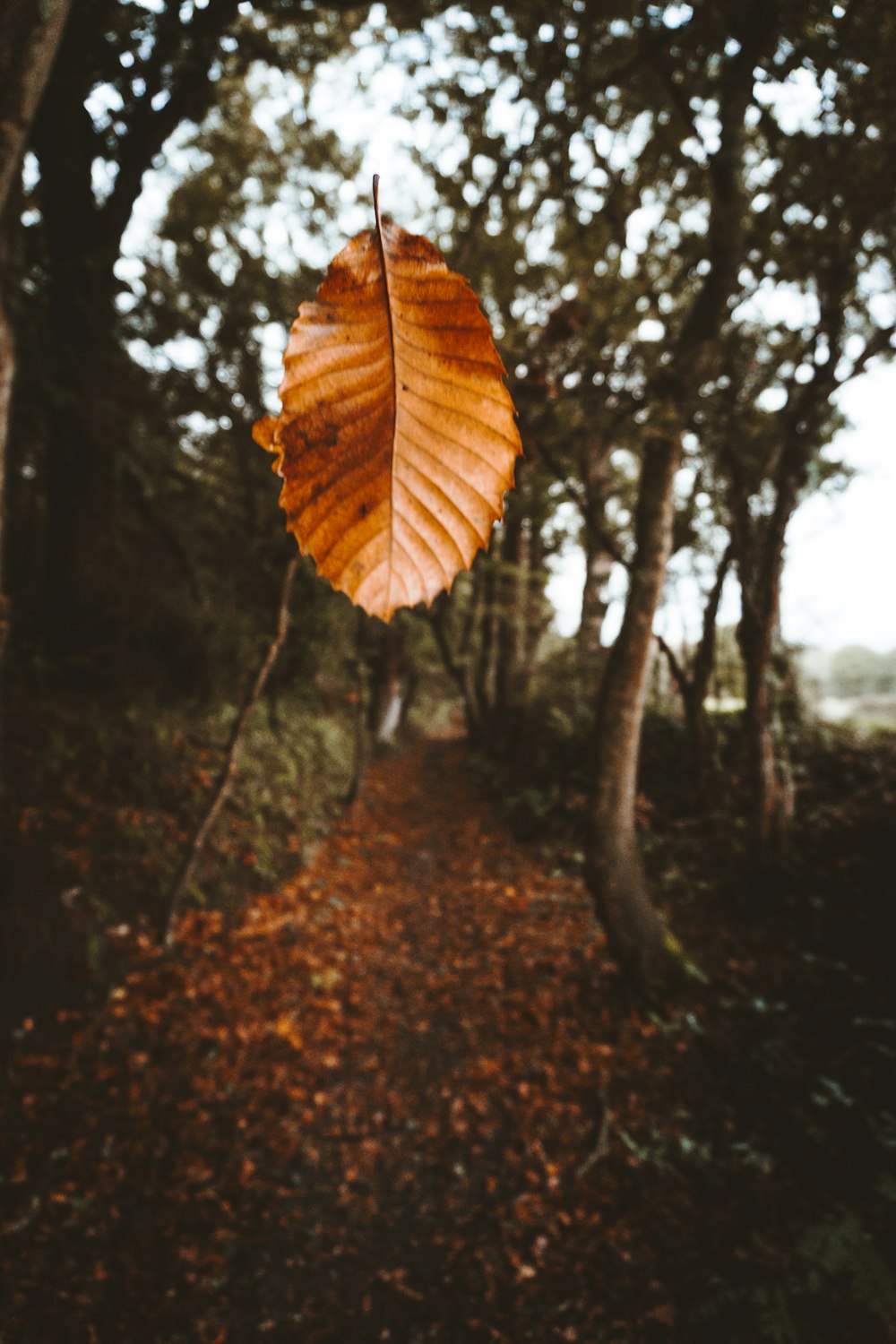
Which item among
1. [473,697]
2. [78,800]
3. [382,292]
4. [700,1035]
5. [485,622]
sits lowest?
[700,1035]

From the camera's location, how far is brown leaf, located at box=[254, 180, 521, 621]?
0.52 meters

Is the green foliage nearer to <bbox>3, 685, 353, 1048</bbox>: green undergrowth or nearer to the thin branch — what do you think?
<bbox>3, 685, 353, 1048</bbox>: green undergrowth

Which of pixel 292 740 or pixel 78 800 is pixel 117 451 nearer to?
pixel 78 800

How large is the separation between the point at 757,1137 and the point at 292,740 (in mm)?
7032

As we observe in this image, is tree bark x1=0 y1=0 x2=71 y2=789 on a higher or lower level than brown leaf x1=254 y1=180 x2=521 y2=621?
higher

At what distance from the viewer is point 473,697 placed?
12.3m

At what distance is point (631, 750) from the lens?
15.0ft

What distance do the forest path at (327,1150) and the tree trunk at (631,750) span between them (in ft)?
1.84

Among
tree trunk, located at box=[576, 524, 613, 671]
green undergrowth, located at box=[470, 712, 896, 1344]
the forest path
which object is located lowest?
the forest path

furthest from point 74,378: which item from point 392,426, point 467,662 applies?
point 467,662

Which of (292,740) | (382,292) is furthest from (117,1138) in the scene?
(292,740)

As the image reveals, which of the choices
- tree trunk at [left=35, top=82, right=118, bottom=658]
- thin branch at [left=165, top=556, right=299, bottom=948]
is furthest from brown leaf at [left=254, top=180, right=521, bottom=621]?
tree trunk at [left=35, top=82, right=118, bottom=658]

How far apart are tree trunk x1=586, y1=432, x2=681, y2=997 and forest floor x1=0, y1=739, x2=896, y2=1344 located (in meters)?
0.49

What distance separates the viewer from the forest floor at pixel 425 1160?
2701 millimetres
